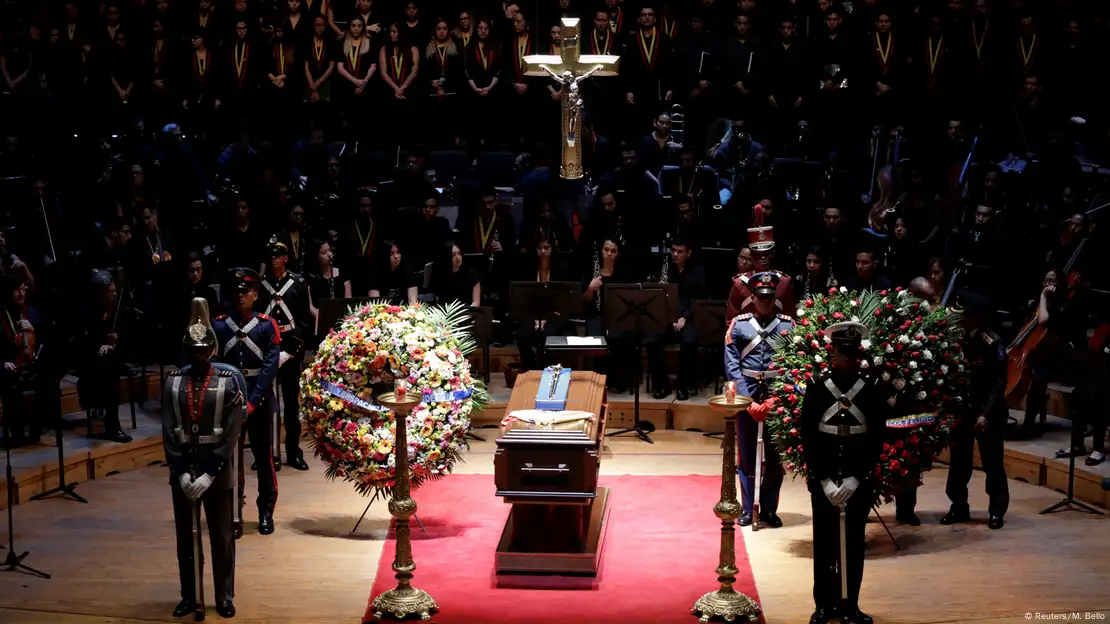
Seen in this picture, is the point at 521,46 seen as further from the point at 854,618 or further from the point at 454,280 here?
the point at 854,618

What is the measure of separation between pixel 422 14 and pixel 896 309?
9.09 metres

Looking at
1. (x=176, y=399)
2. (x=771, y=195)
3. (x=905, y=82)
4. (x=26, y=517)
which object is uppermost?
(x=905, y=82)

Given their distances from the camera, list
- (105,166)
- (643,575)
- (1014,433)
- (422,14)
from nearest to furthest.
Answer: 1. (643,575)
2. (1014,433)
3. (105,166)
4. (422,14)

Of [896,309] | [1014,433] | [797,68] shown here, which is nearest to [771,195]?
[797,68]

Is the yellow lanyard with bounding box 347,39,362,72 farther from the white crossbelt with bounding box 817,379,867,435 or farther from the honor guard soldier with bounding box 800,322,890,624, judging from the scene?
the white crossbelt with bounding box 817,379,867,435

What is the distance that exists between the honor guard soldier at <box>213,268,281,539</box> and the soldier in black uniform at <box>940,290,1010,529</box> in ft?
15.9

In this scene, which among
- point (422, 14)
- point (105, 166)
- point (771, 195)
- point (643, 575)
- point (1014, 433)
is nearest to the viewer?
point (643, 575)

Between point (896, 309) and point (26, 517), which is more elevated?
point (896, 309)

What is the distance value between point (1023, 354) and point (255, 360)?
6.16m

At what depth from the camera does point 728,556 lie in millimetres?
7707

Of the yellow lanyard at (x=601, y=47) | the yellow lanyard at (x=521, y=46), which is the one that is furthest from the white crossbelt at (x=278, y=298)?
the yellow lanyard at (x=521, y=46)

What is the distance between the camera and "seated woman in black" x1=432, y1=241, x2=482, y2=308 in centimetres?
1317

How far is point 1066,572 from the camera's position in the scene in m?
8.71

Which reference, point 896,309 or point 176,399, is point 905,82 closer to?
point 896,309
